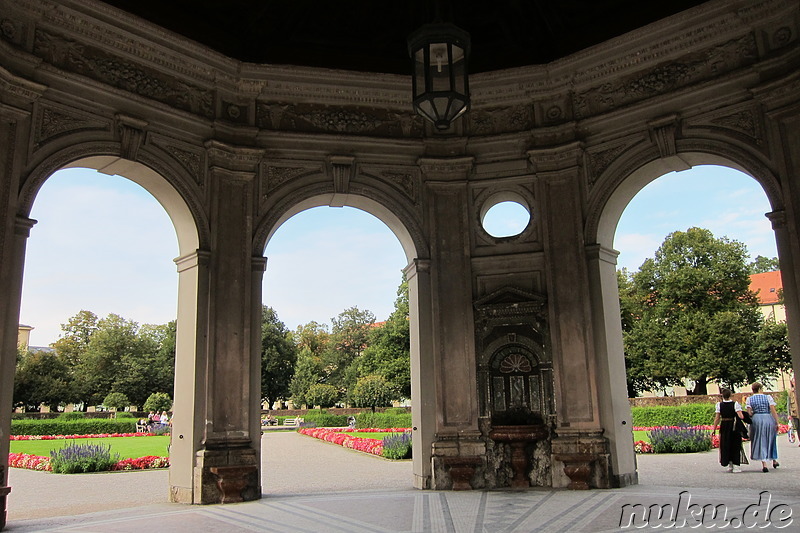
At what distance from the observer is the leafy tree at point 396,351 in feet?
134

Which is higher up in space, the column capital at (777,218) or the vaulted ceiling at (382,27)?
the vaulted ceiling at (382,27)

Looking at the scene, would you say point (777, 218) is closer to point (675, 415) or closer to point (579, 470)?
point (579, 470)

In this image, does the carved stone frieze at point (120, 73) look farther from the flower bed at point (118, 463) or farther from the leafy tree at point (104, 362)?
the leafy tree at point (104, 362)

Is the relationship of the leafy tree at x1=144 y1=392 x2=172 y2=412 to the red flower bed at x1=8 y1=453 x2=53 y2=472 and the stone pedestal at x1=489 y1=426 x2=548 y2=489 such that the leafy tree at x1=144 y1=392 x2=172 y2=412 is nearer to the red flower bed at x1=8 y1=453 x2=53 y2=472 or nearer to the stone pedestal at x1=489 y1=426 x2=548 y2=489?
the red flower bed at x1=8 y1=453 x2=53 y2=472

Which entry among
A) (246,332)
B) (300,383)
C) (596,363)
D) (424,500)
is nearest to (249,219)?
(246,332)

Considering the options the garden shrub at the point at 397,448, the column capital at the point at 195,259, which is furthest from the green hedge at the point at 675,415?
the column capital at the point at 195,259

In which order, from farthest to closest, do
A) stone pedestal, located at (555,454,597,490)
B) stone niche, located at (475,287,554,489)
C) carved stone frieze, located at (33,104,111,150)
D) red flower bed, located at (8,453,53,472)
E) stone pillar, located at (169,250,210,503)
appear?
1. red flower bed, located at (8,453,53,472)
2. stone niche, located at (475,287,554,489)
3. stone pedestal, located at (555,454,597,490)
4. stone pillar, located at (169,250,210,503)
5. carved stone frieze, located at (33,104,111,150)

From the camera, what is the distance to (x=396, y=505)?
9.87 meters

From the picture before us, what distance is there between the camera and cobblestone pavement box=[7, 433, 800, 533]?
8242mm

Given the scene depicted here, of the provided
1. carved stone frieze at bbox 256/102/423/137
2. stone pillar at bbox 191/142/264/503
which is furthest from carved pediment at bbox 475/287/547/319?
stone pillar at bbox 191/142/264/503

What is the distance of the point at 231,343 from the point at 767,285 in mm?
60088

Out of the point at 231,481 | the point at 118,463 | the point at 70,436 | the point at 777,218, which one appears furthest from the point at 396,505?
the point at 70,436

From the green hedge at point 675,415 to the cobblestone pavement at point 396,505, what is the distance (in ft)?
43.5

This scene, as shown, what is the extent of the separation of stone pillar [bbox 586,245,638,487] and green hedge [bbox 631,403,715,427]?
16542mm
